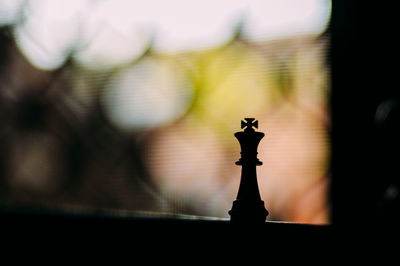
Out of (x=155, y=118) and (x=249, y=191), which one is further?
(x=155, y=118)

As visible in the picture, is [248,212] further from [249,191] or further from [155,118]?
[155,118]

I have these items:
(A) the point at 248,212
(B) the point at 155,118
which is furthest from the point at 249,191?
(B) the point at 155,118

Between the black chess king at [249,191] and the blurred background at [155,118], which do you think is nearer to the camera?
the black chess king at [249,191]

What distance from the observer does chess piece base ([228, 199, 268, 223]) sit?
42 cm

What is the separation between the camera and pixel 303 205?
0.86 metres

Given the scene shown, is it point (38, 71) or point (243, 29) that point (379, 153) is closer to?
point (243, 29)

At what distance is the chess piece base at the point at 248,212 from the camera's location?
424mm

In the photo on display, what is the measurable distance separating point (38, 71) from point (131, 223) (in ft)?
2.82

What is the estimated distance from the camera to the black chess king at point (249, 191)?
1.41ft

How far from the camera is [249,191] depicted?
1.52ft

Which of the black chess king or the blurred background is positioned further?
the blurred background

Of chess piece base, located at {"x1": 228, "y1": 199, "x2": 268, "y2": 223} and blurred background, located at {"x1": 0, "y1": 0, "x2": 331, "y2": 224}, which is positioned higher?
blurred background, located at {"x1": 0, "y1": 0, "x2": 331, "y2": 224}

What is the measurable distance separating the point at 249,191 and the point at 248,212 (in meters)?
0.04

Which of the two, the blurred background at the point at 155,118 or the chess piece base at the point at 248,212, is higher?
the blurred background at the point at 155,118
